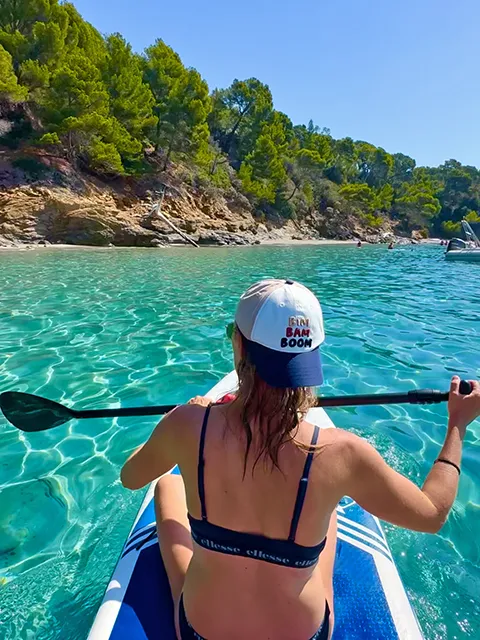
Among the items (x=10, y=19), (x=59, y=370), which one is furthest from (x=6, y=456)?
(x=10, y=19)

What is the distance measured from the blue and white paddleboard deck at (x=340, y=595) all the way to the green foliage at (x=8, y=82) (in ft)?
82.1

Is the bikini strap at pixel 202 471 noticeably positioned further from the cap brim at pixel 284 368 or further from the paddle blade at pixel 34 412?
the paddle blade at pixel 34 412

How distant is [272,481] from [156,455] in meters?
0.42

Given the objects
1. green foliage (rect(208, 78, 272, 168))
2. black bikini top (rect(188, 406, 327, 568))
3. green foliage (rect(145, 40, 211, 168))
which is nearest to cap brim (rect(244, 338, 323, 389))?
black bikini top (rect(188, 406, 327, 568))

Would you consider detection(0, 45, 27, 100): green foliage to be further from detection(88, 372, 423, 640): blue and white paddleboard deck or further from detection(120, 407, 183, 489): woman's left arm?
detection(120, 407, 183, 489): woman's left arm

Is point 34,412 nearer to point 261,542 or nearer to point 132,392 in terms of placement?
point 261,542

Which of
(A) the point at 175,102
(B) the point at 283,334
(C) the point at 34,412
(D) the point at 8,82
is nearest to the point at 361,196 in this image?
(A) the point at 175,102

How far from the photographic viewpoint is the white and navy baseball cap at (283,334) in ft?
3.85

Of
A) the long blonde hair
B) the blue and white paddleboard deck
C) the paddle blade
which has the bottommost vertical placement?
the blue and white paddleboard deck

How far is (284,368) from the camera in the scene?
1170mm

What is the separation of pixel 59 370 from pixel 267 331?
15.9 feet

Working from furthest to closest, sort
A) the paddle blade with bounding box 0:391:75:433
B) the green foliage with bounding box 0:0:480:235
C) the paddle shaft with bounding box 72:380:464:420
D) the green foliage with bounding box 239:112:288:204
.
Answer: the green foliage with bounding box 239:112:288:204 → the green foliage with bounding box 0:0:480:235 → the paddle blade with bounding box 0:391:75:433 → the paddle shaft with bounding box 72:380:464:420

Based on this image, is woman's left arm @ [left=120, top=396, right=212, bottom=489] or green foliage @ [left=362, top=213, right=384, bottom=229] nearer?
woman's left arm @ [left=120, top=396, right=212, bottom=489]

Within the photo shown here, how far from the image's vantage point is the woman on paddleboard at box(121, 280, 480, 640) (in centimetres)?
117
